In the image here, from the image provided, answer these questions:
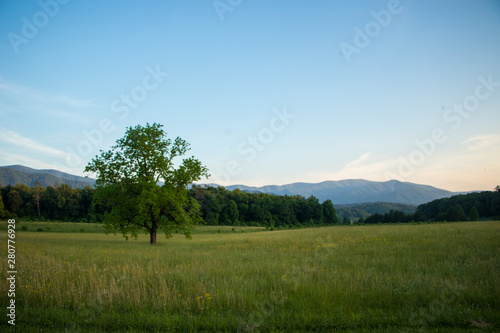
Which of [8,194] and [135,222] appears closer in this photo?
[135,222]

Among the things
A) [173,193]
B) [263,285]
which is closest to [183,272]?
[263,285]

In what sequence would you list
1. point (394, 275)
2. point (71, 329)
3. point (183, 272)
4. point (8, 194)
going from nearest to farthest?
1. point (71, 329)
2. point (394, 275)
3. point (183, 272)
4. point (8, 194)

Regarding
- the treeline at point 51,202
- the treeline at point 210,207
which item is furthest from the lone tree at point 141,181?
the treeline at point 51,202

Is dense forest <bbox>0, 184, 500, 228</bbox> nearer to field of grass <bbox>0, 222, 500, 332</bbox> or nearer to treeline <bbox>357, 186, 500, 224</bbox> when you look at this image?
treeline <bbox>357, 186, 500, 224</bbox>

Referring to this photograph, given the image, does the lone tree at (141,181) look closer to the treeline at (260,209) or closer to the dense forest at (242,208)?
the dense forest at (242,208)

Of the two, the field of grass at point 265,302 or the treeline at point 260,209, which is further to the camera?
the treeline at point 260,209

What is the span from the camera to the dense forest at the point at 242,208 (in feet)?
246

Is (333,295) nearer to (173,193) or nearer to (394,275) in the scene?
(394,275)

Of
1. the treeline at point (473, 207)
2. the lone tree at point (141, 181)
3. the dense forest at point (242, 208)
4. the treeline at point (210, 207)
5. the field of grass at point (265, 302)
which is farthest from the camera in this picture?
the treeline at point (210, 207)

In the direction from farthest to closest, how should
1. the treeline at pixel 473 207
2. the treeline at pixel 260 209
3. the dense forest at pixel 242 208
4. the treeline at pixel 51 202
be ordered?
the treeline at pixel 260 209, the treeline at pixel 51 202, the dense forest at pixel 242 208, the treeline at pixel 473 207

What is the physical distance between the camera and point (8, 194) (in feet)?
277

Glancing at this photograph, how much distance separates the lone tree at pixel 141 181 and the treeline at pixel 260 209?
72461 mm

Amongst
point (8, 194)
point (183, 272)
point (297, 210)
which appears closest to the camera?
point (183, 272)

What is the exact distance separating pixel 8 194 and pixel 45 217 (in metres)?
14.1
